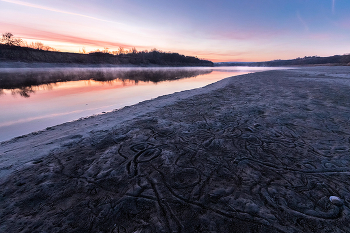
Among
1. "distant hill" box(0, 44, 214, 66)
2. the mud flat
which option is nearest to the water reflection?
the mud flat

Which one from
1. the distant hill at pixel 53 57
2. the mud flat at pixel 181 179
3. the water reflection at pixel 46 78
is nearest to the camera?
the mud flat at pixel 181 179

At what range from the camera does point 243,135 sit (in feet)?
13.1

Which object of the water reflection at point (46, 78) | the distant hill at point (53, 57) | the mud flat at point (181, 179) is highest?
the distant hill at point (53, 57)

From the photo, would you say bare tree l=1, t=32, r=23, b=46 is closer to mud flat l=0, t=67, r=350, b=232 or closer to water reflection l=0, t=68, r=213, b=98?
water reflection l=0, t=68, r=213, b=98

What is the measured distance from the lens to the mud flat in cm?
182

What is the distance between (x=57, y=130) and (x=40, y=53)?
7046cm

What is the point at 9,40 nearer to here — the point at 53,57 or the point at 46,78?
the point at 53,57

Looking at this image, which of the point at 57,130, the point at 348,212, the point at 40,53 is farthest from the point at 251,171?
the point at 40,53

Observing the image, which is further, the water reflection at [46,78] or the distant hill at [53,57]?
the distant hill at [53,57]

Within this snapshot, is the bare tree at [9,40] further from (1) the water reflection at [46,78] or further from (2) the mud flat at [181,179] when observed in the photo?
(2) the mud flat at [181,179]

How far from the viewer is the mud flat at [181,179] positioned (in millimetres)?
1817

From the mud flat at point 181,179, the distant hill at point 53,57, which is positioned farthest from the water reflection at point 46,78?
the distant hill at point 53,57

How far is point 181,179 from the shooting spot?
8.27ft

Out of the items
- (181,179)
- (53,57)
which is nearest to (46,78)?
(181,179)
